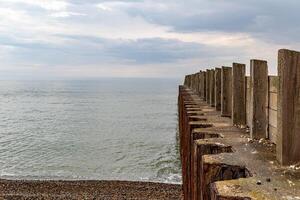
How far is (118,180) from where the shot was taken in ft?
65.6

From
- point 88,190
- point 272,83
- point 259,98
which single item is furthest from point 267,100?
point 88,190

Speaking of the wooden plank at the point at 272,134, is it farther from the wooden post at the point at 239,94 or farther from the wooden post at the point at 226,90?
the wooden post at the point at 226,90

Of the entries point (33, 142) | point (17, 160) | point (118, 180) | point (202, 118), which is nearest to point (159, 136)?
point (33, 142)

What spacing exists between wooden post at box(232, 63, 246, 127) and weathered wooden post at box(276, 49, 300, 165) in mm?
2741

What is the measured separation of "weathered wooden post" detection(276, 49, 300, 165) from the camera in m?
3.74

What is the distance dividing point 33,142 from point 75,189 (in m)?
17.8

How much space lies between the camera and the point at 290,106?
376cm

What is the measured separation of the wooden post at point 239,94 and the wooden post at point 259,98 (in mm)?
1385

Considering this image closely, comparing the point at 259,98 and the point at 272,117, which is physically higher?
the point at 259,98

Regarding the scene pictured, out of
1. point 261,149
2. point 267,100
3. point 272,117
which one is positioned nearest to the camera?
point 261,149

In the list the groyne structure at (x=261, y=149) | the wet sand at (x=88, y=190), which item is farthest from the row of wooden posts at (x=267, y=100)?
the wet sand at (x=88, y=190)

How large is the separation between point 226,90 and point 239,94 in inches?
54.7

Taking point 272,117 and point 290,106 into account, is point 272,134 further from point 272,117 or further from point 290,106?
point 290,106

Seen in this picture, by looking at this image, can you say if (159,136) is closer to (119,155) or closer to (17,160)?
(119,155)
